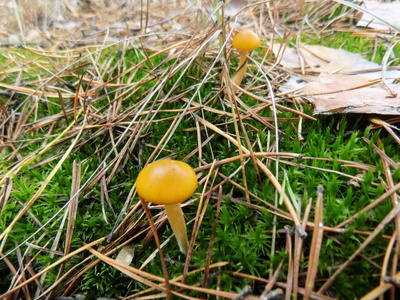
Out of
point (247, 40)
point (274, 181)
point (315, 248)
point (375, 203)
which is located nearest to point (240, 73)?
point (247, 40)

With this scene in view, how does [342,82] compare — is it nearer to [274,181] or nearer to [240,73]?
[240,73]

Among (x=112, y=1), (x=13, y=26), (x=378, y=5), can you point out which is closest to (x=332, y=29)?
(x=378, y=5)

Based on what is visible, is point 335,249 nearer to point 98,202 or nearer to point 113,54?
point 98,202

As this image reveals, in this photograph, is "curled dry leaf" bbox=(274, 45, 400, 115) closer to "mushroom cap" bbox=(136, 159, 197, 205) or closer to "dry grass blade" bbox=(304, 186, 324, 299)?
"dry grass blade" bbox=(304, 186, 324, 299)

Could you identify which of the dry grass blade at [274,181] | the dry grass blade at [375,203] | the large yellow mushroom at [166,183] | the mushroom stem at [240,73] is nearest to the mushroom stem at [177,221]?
the large yellow mushroom at [166,183]

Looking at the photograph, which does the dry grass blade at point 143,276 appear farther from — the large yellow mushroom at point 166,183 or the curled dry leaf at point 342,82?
the curled dry leaf at point 342,82

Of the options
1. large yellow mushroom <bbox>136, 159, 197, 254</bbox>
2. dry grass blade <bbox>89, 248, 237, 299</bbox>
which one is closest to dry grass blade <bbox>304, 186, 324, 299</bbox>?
dry grass blade <bbox>89, 248, 237, 299</bbox>
